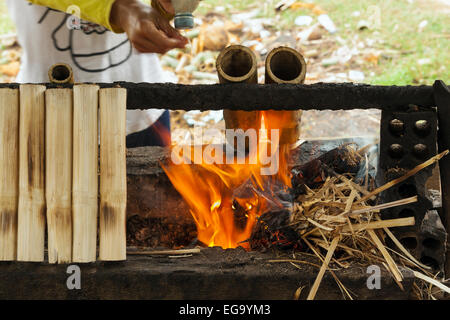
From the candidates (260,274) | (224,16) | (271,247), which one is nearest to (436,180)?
(271,247)

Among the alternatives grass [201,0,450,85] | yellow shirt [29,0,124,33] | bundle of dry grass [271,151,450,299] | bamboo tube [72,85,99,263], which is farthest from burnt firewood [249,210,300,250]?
grass [201,0,450,85]

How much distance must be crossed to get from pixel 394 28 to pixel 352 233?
6.33 meters

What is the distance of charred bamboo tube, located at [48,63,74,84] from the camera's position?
6.01 ft

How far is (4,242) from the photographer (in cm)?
161

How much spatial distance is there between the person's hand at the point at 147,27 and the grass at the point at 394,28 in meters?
4.61

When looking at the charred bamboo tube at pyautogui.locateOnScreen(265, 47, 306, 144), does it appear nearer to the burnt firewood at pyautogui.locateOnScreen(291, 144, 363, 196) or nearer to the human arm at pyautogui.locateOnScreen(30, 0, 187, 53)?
the burnt firewood at pyautogui.locateOnScreen(291, 144, 363, 196)

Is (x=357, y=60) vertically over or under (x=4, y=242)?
over

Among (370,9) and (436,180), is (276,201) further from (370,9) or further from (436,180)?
(370,9)

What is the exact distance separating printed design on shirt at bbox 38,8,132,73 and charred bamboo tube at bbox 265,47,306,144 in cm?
121

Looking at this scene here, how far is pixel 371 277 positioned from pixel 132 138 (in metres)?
1.85

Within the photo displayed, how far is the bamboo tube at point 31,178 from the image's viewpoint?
1604 mm

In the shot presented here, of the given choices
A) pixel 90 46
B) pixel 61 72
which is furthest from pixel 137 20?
pixel 90 46

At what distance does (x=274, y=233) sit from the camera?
179 cm

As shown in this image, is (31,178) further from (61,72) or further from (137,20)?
(137,20)
